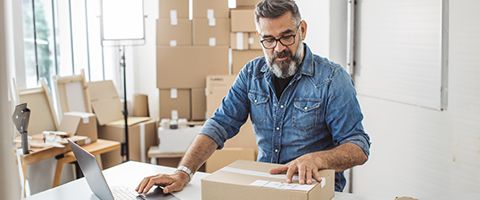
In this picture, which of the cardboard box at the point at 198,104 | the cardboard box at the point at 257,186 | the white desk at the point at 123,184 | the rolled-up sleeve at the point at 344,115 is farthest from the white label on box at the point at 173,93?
the cardboard box at the point at 257,186

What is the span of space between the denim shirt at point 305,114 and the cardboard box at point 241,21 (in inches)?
86.9

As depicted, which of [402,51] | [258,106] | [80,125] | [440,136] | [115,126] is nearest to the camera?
[258,106]

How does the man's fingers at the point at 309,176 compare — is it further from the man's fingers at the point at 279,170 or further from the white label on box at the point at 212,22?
the white label on box at the point at 212,22

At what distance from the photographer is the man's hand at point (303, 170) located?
1.48 metres

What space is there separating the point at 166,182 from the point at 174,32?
2750mm

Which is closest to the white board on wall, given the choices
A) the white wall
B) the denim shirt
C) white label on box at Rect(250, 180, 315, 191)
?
the white wall

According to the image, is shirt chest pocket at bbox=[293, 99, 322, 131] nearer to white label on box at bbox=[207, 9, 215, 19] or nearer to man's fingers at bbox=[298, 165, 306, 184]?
Answer: man's fingers at bbox=[298, 165, 306, 184]

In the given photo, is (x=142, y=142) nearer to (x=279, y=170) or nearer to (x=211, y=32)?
(x=211, y=32)

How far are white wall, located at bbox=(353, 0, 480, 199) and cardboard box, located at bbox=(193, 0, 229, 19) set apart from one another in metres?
1.61

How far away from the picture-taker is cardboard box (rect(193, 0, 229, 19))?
439 cm

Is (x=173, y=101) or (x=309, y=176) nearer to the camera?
(x=309, y=176)

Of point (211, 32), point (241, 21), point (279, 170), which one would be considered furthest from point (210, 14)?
point (279, 170)

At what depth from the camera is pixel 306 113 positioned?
2.02 metres

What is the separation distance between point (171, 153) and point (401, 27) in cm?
220
